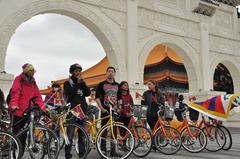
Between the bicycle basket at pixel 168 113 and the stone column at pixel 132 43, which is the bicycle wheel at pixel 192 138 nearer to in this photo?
the bicycle basket at pixel 168 113

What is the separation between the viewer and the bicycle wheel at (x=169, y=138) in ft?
20.1

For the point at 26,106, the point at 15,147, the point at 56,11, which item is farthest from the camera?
the point at 56,11

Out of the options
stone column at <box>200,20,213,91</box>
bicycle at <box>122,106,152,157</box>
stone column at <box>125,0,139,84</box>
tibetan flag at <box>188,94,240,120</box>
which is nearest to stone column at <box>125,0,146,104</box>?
stone column at <box>125,0,139,84</box>

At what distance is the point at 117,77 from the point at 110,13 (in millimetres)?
2388

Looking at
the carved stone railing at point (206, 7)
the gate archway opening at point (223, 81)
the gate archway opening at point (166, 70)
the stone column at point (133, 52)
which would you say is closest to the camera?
the stone column at point (133, 52)

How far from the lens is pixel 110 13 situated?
40.6 ft

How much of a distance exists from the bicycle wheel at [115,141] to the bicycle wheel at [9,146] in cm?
140

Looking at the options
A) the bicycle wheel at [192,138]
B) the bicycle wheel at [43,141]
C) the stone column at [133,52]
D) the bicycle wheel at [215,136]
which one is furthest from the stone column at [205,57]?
the bicycle wheel at [43,141]

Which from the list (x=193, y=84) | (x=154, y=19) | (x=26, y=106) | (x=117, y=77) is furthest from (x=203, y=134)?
(x=193, y=84)

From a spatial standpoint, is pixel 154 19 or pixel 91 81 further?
pixel 91 81

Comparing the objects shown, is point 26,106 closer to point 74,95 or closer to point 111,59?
point 74,95

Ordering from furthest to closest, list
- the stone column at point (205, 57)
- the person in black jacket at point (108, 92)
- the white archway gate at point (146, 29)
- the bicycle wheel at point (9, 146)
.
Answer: the stone column at point (205, 57), the white archway gate at point (146, 29), the person in black jacket at point (108, 92), the bicycle wheel at point (9, 146)

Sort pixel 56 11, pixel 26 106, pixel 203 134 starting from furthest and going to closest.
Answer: pixel 56 11 < pixel 203 134 < pixel 26 106

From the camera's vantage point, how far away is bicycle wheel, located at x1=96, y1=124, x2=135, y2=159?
17.1 feet
